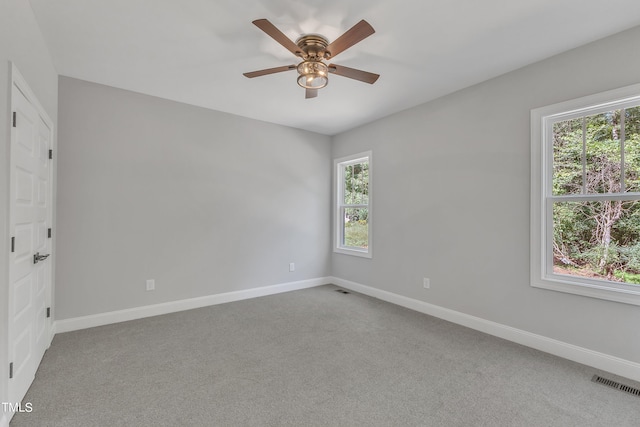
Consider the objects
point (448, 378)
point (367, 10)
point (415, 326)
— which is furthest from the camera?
point (415, 326)

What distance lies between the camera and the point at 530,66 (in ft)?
9.26

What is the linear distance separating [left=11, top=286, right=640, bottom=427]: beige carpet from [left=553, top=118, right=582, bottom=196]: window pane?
4.99 feet

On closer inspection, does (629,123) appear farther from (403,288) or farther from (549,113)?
(403,288)

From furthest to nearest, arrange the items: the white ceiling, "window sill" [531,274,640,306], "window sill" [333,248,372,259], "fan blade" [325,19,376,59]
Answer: "window sill" [333,248,372,259]
"window sill" [531,274,640,306]
the white ceiling
"fan blade" [325,19,376,59]

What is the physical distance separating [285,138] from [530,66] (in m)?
3.24

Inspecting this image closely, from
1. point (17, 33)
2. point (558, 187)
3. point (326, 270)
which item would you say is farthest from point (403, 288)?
point (17, 33)

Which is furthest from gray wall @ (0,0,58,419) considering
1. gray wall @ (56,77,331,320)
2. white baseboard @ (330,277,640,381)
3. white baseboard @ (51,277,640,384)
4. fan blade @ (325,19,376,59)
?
white baseboard @ (330,277,640,381)

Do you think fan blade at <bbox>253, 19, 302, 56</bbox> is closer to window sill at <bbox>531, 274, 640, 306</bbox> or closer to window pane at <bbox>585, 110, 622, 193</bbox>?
window pane at <bbox>585, 110, 622, 193</bbox>

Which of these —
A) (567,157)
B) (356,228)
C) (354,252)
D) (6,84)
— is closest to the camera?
(6,84)

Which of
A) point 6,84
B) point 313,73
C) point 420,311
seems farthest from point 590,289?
point 6,84

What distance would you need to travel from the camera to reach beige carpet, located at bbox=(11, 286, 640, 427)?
183cm

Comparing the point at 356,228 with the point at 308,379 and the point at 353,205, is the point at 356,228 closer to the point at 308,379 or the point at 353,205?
the point at 353,205

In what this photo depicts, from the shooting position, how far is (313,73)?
2.39 m

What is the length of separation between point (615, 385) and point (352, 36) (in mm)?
3132
